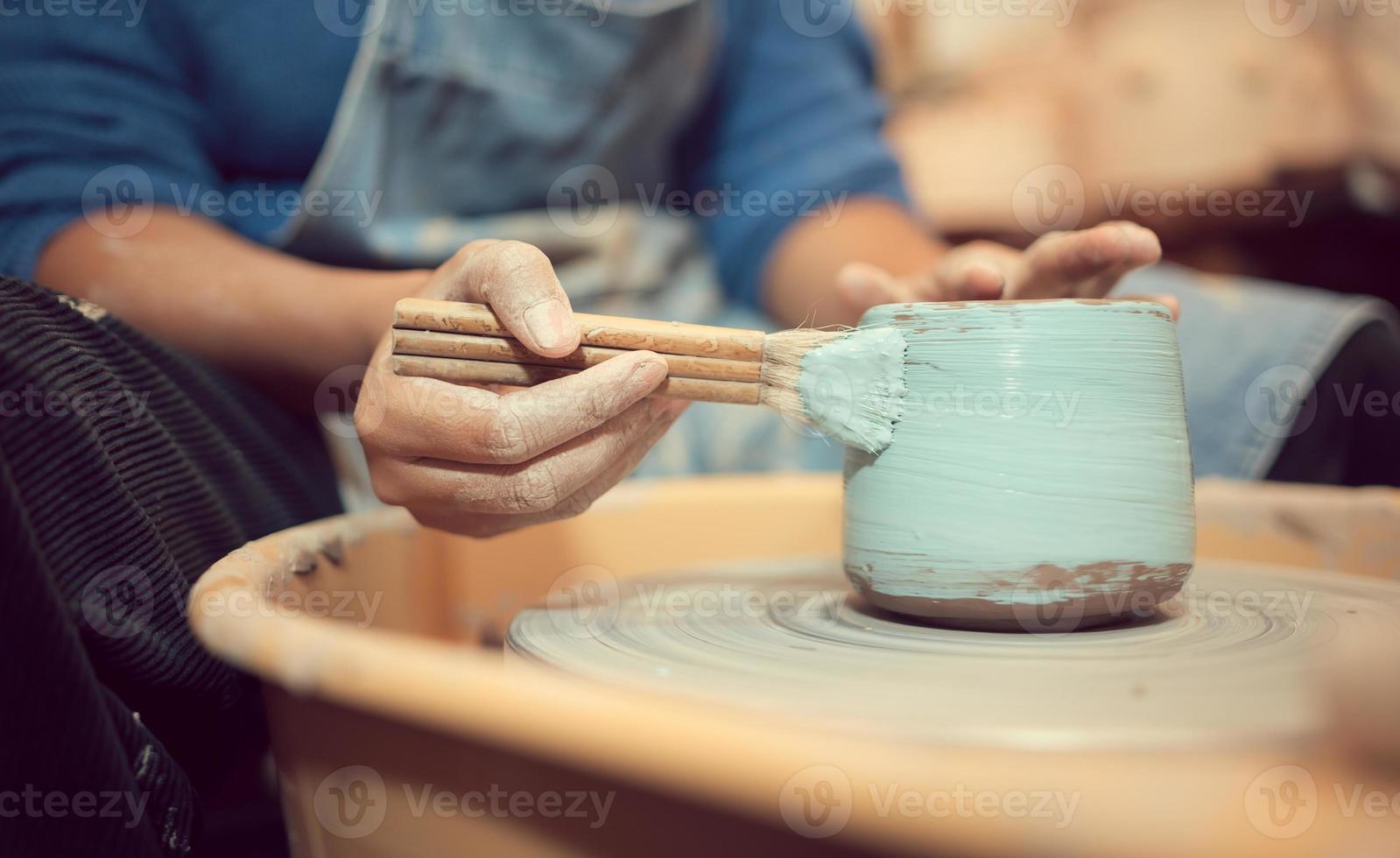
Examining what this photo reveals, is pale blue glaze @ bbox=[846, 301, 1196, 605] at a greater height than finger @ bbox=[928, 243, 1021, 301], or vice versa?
finger @ bbox=[928, 243, 1021, 301]

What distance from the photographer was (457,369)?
0.54 meters

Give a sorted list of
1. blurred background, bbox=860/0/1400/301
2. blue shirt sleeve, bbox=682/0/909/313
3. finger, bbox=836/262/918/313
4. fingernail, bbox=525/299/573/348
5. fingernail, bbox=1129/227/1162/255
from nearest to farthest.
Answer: fingernail, bbox=525/299/573/348
fingernail, bbox=1129/227/1162/255
finger, bbox=836/262/918/313
blue shirt sleeve, bbox=682/0/909/313
blurred background, bbox=860/0/1400/301

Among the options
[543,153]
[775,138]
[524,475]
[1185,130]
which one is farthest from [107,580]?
[1185,130]

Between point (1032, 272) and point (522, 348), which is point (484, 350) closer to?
point (522, 348)

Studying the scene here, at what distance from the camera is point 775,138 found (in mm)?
1278

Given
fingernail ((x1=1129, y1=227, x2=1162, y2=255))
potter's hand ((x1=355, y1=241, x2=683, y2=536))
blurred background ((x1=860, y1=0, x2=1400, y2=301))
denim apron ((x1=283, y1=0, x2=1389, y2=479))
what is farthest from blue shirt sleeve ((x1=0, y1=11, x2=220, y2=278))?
blurred background ((x1=860, y1=0, x2=1400, y2=301))

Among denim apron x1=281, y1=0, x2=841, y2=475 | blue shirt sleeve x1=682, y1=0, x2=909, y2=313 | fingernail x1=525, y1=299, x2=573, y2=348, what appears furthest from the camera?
blue shirt sleeve x1=682, y1=0, x2=909, y2=313

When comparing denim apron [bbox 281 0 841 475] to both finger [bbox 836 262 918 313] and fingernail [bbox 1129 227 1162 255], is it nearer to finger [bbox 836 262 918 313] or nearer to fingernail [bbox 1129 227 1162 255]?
finger [bbox 836 262 918 313]

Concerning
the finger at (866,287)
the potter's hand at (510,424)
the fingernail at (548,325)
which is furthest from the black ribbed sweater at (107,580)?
the finger at (866,287)

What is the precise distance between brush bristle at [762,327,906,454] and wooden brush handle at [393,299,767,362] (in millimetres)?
25

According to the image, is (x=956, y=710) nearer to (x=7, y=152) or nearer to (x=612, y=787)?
(x=612, y=787)

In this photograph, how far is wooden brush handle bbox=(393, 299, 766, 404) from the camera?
1.76ft

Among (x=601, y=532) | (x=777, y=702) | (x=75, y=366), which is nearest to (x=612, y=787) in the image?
(x=777, y=702)

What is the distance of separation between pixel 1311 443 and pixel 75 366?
0.97 meters
